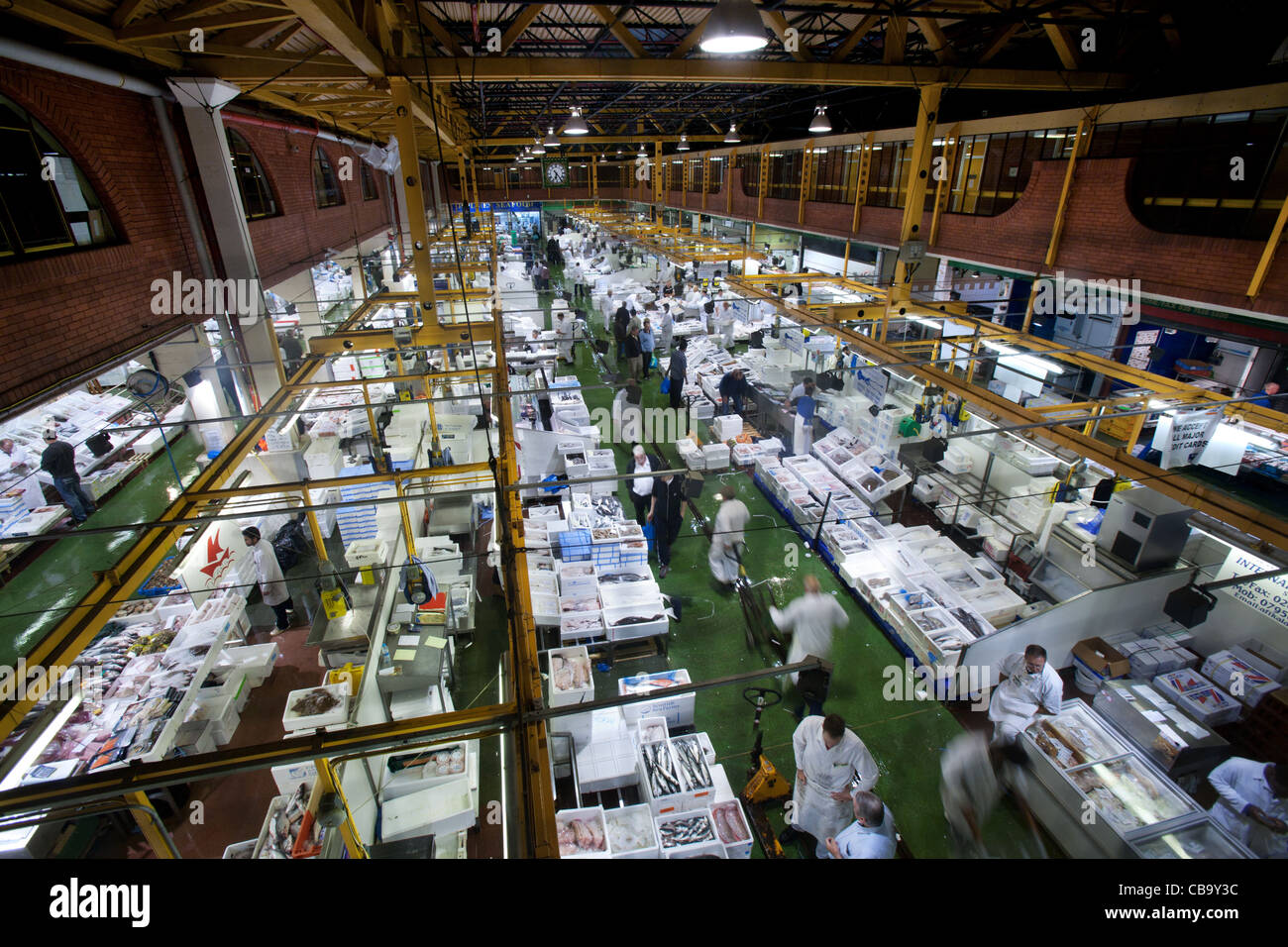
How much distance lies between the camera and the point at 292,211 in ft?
41.4

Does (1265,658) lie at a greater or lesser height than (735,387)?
lesser

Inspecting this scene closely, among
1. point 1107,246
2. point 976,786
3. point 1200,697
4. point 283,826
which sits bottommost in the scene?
point 976,786

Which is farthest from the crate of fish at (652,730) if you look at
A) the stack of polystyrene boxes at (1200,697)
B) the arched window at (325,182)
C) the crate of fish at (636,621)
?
the arched window at (325,182)

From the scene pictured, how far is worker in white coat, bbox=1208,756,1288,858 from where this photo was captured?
4.22 meters

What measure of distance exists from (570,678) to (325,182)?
16.1 metres

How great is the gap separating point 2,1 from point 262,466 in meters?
5.93

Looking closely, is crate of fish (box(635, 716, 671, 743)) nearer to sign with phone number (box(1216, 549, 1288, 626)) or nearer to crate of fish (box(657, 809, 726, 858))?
crate of fish (box(657, 809, 726, 858))

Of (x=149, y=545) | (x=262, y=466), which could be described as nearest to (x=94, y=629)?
(x=149, y=545)

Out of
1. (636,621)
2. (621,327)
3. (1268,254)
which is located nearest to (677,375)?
(621,327)

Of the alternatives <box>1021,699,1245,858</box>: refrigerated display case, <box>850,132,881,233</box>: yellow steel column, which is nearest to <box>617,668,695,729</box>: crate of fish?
<box>1021,699,1245,858</box>: refrigerated display case

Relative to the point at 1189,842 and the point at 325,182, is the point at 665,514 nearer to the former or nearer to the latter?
the point at 1189,842

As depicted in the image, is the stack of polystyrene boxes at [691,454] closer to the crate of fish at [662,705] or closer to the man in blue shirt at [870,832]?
the crate of fish at [662,705]
